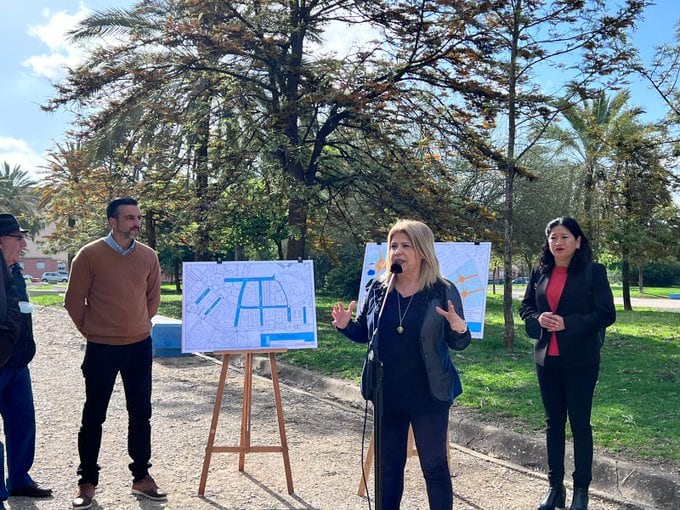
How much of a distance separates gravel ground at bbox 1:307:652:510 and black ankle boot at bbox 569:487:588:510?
13.5 inches

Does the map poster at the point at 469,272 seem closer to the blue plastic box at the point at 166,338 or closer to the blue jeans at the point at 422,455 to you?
the blue jeans at the point at 422,455

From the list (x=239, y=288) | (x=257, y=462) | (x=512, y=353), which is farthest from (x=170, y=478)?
(x=512, y=353)

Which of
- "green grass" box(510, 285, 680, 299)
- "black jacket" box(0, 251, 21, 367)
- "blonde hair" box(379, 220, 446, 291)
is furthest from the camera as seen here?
"green grass" box(510, 285, 680, 299)

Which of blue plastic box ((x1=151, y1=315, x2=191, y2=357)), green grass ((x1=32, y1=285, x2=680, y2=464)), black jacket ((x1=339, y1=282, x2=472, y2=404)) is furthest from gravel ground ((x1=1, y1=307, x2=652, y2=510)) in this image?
blue plastic box ((x1=151, y1=315, x2=191, y2=357))

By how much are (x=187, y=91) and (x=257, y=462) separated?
10.6m

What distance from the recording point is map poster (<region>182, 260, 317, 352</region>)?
5.01m

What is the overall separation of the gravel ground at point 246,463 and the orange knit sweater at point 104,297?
1224 millimetres

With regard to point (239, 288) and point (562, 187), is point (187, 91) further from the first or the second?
point (562, 187)

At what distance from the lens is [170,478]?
499 cm

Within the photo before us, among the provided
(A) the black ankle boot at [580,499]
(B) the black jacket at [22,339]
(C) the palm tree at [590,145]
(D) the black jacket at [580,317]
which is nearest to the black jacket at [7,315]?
(B) the black jacket at [22,339]

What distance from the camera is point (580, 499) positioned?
4.18m

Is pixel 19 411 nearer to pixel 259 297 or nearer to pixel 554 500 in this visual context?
pixel 259 297

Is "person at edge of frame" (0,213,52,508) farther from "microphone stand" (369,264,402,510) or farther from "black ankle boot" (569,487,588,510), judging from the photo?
"black ankle boot" (569,487,588,510)

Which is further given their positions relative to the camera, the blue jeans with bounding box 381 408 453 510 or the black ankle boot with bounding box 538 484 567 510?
the black ankle boot with bounding box 538 484 567 510
